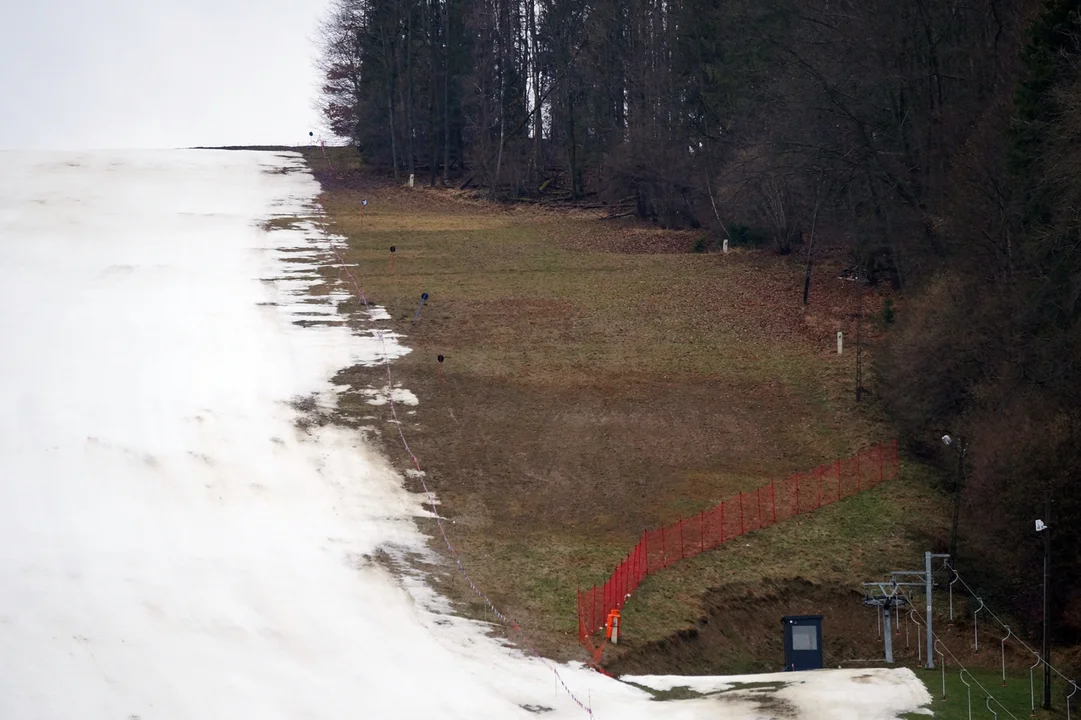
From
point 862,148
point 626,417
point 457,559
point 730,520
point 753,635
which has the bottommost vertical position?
point 753,635

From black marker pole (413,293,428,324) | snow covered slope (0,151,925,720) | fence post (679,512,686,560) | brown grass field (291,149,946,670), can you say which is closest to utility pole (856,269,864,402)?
brown grass field (291,149,946,670)

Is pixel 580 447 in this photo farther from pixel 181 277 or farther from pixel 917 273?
pixel 181 277

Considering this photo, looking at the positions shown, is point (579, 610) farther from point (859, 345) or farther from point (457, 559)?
point (859, 345)

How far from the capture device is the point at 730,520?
108ft

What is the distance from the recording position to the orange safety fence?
28.2m

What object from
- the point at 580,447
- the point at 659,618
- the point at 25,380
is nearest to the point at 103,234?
the point at 25,380

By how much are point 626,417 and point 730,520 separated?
6704 mm

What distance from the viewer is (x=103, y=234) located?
58.3 m

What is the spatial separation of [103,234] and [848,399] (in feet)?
115

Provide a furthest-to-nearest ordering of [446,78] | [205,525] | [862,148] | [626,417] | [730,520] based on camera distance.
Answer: [446,78] → [862,148] → [626,417] → [730,520] → [205,525]

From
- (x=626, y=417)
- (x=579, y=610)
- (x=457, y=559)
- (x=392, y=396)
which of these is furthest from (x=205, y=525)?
(x=626, y=417)

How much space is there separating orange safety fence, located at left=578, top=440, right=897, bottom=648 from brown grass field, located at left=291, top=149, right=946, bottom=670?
0.37m

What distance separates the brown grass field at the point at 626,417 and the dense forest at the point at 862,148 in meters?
2.48

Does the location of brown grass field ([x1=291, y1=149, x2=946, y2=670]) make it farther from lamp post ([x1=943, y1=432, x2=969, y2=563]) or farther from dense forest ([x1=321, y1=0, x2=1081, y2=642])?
dense forest ([x1=321, y1=0, x2=1081, y2=642])
